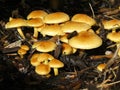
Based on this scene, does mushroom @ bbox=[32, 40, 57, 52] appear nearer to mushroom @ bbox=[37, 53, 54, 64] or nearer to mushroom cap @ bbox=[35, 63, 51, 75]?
mushroom @ bbox=[37, 53, 54, 64]

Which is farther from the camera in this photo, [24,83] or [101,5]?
[101,5]

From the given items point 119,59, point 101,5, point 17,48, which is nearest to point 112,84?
point 119,59

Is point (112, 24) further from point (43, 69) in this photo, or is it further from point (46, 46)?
point (43, 69)

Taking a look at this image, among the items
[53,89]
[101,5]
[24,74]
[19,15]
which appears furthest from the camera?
[101,5]

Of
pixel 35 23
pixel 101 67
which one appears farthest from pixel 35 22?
pixel 101 67

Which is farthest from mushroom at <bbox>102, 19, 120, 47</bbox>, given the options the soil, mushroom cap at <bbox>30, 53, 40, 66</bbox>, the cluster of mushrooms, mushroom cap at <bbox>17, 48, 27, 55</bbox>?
mushroom cap at <bbox>17, 48, 27, 55</bbox>

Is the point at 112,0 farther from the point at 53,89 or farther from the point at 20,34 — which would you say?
the point at 53,89
